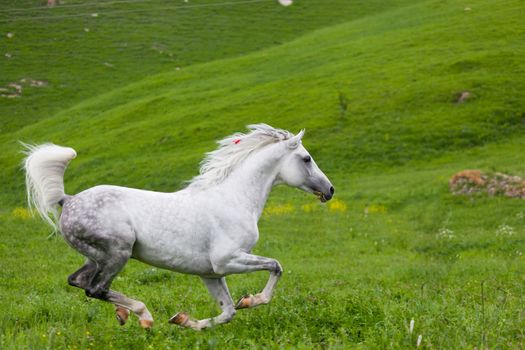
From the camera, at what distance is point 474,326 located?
748 cm

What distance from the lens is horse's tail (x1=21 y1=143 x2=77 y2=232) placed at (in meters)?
8.18

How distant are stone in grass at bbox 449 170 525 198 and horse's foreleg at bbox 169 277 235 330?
2100cm

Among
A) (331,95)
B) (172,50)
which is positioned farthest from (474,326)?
(172,50)

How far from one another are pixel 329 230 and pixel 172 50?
203 feet

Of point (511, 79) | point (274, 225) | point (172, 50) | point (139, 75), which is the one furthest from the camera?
point (172, 50)

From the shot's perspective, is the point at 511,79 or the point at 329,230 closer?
the point at 329,230

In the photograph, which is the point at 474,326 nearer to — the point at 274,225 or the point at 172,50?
the point at 274,225

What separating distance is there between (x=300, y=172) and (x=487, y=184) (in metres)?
21.2

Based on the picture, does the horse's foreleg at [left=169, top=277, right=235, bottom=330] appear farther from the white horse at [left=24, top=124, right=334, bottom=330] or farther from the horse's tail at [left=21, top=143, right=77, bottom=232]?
the horse's tail at [left=21, top=143, right=77, bottom=232]

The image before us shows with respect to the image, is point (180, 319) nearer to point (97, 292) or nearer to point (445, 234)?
point (97, 292)

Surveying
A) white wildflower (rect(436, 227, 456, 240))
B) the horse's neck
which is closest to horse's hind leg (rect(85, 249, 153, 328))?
the horse's neck

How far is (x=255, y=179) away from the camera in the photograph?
29.2ft

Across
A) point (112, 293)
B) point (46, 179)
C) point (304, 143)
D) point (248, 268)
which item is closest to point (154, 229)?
point (112, 293)

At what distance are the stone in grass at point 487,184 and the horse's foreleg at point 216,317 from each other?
68.9 feet
